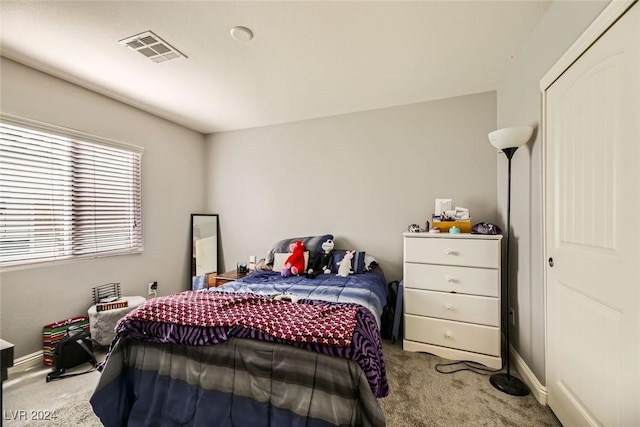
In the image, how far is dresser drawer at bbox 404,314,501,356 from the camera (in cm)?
214

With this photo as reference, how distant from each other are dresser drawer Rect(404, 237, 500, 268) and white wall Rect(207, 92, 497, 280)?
64 centimetres

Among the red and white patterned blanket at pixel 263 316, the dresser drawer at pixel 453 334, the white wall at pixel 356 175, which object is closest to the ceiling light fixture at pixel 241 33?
the white wall at pixel 356 175

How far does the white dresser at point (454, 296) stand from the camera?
2141mm

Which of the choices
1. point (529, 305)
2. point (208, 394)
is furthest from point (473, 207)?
point (208, 394)

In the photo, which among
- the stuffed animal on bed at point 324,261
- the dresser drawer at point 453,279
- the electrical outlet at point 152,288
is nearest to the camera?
the dresser drawer at point 453,279

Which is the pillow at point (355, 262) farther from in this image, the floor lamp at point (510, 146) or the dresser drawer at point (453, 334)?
the floor lamp at point (510, 146)

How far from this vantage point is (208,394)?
1380 mm

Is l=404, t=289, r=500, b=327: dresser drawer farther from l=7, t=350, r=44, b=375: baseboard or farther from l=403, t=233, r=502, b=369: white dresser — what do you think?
l=7, t=350, r=44, b=375: baseboard

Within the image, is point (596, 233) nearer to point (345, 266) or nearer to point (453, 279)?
point (453, 279)

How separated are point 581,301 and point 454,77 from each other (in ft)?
6.59

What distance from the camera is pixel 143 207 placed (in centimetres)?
313

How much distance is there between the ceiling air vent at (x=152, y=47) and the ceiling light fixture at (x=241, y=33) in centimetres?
52

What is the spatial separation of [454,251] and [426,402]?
1.13m

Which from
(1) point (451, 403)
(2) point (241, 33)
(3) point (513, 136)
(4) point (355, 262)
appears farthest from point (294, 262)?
(3) point (513, 136)
